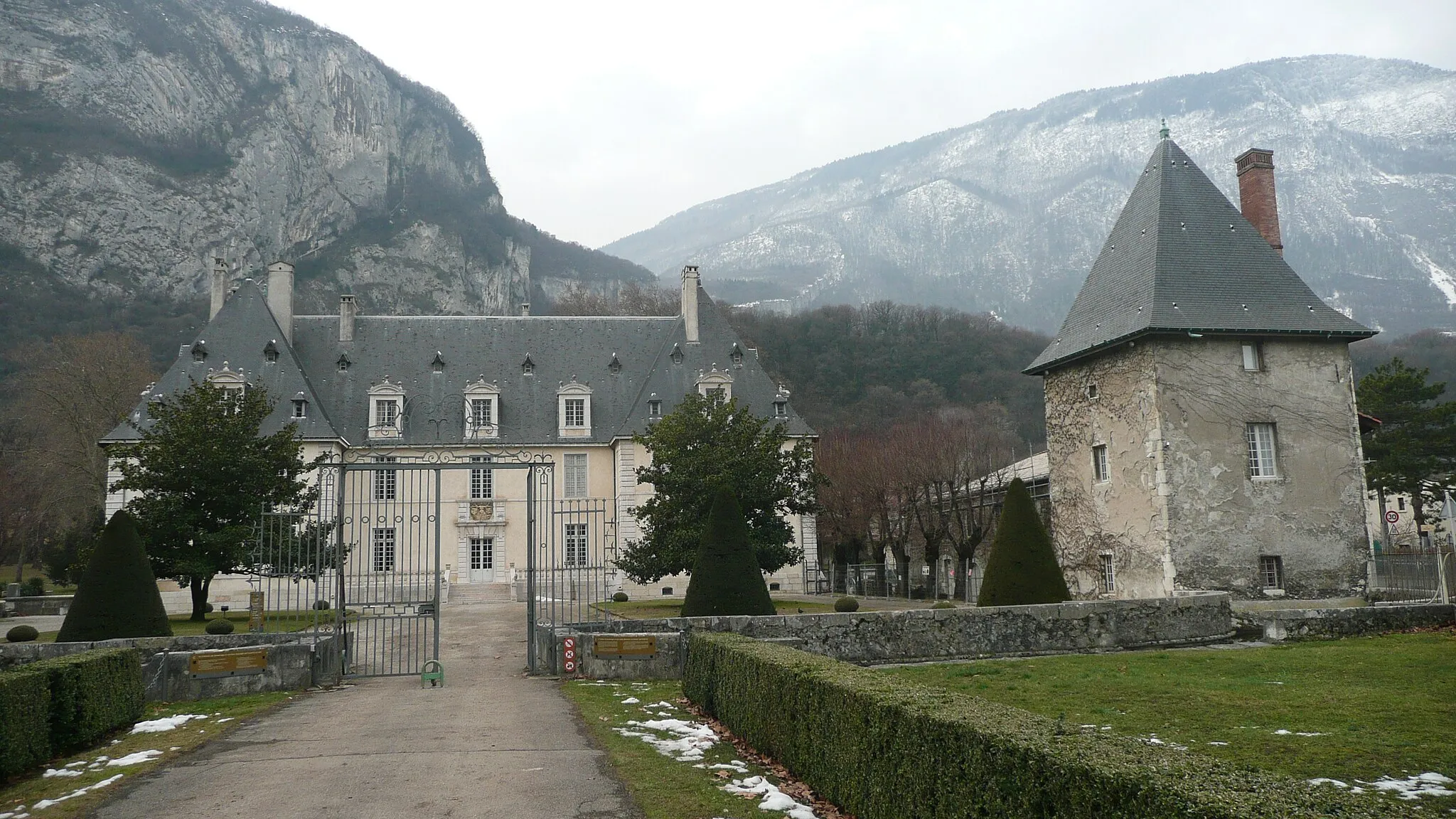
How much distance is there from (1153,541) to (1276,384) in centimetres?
489

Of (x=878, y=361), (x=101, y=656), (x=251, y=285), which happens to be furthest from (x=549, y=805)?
(x=878, y=361)

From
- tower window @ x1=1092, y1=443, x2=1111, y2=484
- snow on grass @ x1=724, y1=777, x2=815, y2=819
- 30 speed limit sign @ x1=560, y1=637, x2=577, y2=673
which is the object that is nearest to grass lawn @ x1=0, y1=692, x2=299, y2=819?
30 speed limit sign @ x1=560, y1=637, x2=577, y2=673

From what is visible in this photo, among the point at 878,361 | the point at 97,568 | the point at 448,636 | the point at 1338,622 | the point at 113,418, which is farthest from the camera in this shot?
the point at 878,361

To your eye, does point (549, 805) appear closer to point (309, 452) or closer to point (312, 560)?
point (312, 560)

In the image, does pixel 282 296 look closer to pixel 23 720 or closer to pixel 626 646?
pixel 626 646

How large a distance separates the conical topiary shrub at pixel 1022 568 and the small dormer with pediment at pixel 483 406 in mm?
25291

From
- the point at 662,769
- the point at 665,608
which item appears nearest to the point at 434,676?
the point at 662,769

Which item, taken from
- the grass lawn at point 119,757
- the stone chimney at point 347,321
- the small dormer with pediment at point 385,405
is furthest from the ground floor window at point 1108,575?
the stone chimney at point 347,321

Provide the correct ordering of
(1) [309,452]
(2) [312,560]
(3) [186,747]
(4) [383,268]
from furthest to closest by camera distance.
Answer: (4) [383,268] < (1) [309,452] < (2) [312,560] < (3) [186,747]

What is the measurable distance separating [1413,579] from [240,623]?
2695 cm

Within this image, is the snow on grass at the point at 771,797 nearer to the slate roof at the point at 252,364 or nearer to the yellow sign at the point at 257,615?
the yellow sign at the point at 257,615

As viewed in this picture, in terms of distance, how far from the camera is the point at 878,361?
65.4 metres

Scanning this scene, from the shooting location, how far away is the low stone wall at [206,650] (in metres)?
11.5

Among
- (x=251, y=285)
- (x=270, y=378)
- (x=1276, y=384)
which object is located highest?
(x=251, y=285)
